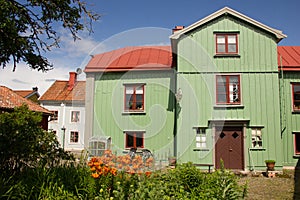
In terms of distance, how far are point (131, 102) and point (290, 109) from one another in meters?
8.55

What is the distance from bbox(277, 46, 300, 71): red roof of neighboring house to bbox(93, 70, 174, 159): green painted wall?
6012mm

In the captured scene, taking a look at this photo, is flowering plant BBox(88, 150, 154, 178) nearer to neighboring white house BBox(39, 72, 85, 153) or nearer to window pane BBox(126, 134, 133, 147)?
window pane BBox(126, 134, 133, 147)

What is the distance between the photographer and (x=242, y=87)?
13.6 meters

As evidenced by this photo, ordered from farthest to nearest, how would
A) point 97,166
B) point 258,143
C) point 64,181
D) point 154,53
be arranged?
point 154,53, point 258,143, point 64,181, point 97,166

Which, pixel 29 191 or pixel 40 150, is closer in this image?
pixel 29 191

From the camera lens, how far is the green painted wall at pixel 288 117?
14.3 metres

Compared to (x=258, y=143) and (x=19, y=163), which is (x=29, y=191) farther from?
(x=258, y=143)

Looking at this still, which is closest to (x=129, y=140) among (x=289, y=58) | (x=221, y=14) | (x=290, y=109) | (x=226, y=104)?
(x=226, y=104)

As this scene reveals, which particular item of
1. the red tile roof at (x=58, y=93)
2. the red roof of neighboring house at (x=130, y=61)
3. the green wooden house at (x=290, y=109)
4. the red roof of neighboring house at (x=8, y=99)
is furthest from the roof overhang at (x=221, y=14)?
the red tile roof at (x=58, y=93)

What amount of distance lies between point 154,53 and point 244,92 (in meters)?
6.35

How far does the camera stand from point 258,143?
1330cm

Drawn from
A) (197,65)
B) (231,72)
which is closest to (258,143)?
Answer: (231,72)

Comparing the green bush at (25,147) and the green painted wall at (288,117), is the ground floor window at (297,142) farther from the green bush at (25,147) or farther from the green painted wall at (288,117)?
the green bush at (25,147)

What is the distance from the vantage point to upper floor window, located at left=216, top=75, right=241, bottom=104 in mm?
13680
